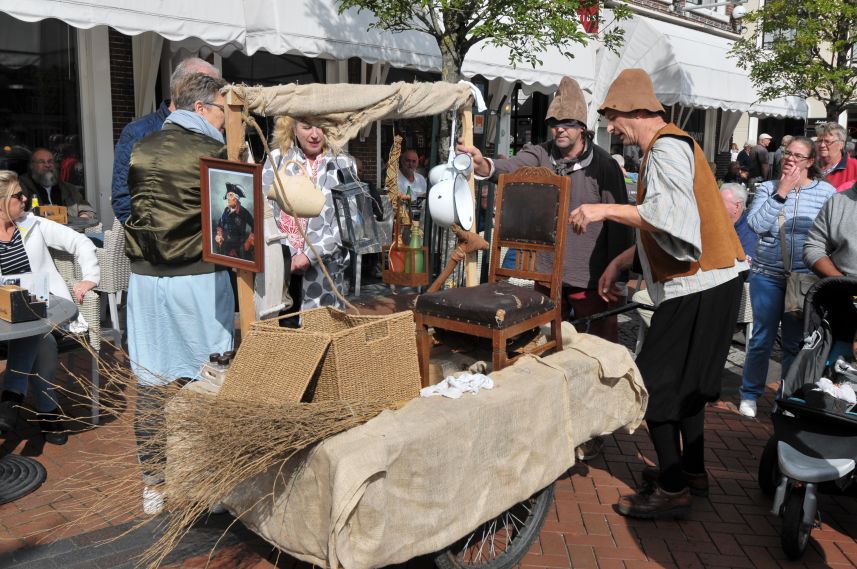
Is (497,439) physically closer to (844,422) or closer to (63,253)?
(844,422)

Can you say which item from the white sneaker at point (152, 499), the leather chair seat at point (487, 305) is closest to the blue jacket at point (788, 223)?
the leather chair seat at point (487, 305)

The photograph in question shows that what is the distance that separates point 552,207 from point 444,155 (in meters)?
1.92

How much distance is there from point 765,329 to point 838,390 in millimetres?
1627

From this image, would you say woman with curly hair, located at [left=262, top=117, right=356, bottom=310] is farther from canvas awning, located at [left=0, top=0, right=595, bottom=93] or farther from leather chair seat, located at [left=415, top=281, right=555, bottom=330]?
canvas awning, located at [left=0, top=0, right=595, bottom=93]

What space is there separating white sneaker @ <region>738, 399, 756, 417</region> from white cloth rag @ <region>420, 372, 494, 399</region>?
2.99m

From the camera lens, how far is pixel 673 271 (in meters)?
3.53

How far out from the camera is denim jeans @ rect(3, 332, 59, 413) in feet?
14.7

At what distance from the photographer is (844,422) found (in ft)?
11.2

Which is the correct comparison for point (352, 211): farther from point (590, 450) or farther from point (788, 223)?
point (788, 223)

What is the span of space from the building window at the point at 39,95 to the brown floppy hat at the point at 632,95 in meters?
7.24

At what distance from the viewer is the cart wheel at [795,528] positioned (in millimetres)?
3461

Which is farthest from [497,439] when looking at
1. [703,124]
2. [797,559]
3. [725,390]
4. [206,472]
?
[703,124]

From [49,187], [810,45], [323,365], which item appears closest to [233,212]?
[323,365]

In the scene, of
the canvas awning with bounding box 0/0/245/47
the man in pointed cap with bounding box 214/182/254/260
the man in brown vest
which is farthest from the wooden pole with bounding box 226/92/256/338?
the canvas awning with bounding box 0/0/245/47
